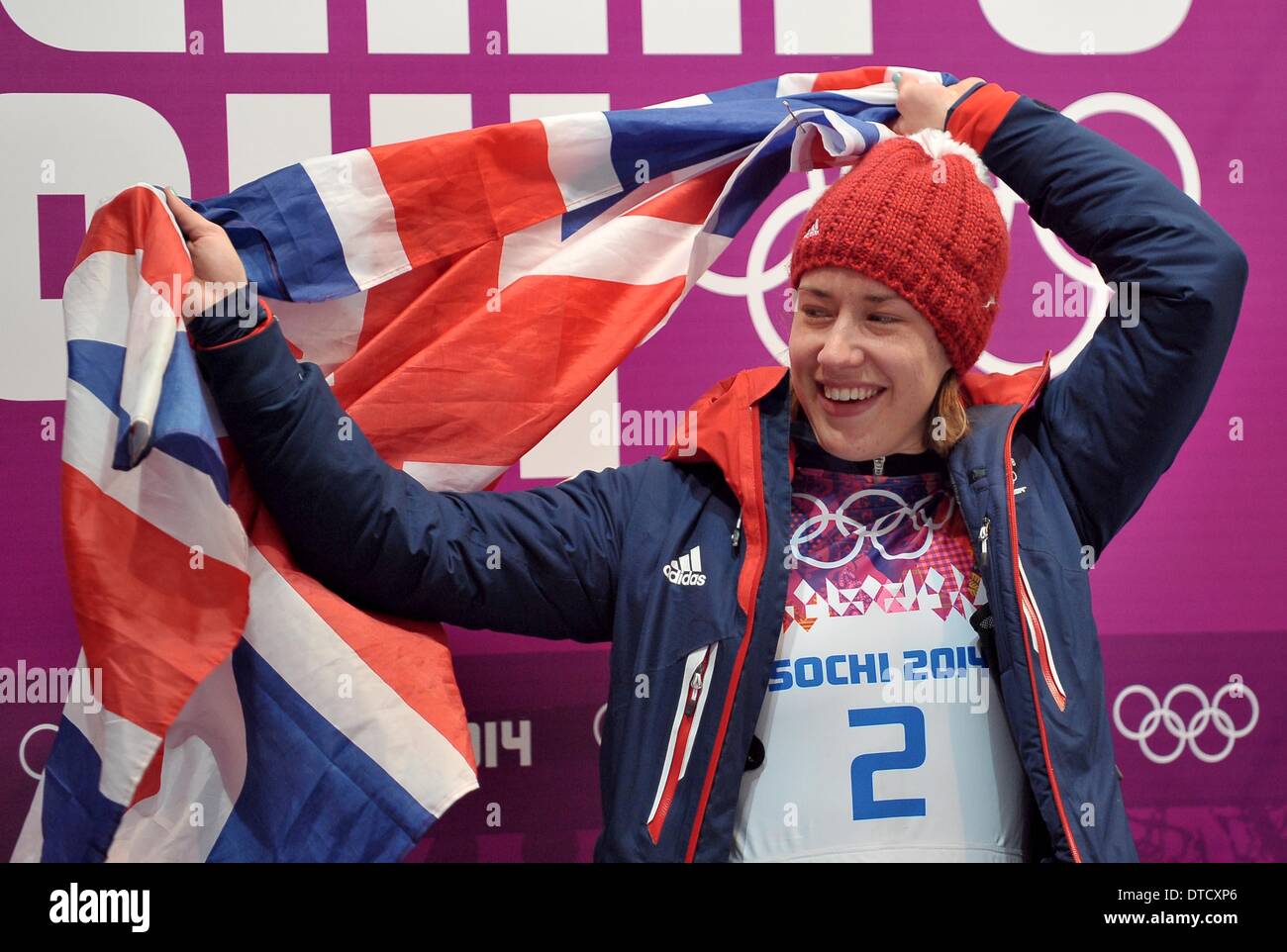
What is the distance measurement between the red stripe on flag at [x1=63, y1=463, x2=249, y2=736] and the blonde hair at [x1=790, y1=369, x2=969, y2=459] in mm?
A: 743

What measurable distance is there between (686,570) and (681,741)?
203 mm

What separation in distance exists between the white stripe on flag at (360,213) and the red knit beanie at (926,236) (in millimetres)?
530

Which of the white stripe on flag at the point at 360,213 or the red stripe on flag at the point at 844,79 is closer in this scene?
the white stripe on flag at the point at 360,213

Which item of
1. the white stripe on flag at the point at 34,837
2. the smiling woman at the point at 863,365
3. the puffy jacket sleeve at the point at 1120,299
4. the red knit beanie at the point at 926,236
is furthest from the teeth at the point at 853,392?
the white stripe on flag at the point at 34,837

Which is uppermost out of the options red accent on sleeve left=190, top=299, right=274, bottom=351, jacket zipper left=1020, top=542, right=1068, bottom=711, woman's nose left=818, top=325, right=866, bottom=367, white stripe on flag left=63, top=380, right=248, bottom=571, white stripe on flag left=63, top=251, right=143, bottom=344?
white stripe on flag left=63, top=251, right=143, bottom=344

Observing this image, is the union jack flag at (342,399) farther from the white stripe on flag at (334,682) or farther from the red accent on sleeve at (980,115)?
the red accent on sleeve at (980,115)

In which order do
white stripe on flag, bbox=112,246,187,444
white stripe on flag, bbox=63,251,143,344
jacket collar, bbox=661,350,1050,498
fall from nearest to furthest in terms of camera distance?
white stripe on flag, bbox=112,246,187,444 → white stripe on flag, bbox=63,251,143,344 → jacket collar, bbox=661,350,1050,498

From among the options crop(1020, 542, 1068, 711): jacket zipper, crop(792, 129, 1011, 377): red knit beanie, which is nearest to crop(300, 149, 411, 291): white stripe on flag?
crop(792, 129, 1011, 377): red knit beanie

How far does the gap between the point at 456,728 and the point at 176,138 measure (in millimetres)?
997

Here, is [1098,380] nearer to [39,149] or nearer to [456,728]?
[456,728]

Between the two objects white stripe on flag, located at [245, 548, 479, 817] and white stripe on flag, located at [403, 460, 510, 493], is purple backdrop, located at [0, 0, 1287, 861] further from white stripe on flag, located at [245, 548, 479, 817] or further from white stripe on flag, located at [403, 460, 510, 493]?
white stripe on flag, located at [245, 548, 479, 817]

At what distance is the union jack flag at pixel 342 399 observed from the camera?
1.42 metres

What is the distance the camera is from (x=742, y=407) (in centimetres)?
159

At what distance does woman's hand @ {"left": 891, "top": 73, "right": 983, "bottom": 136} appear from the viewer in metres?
1.70
